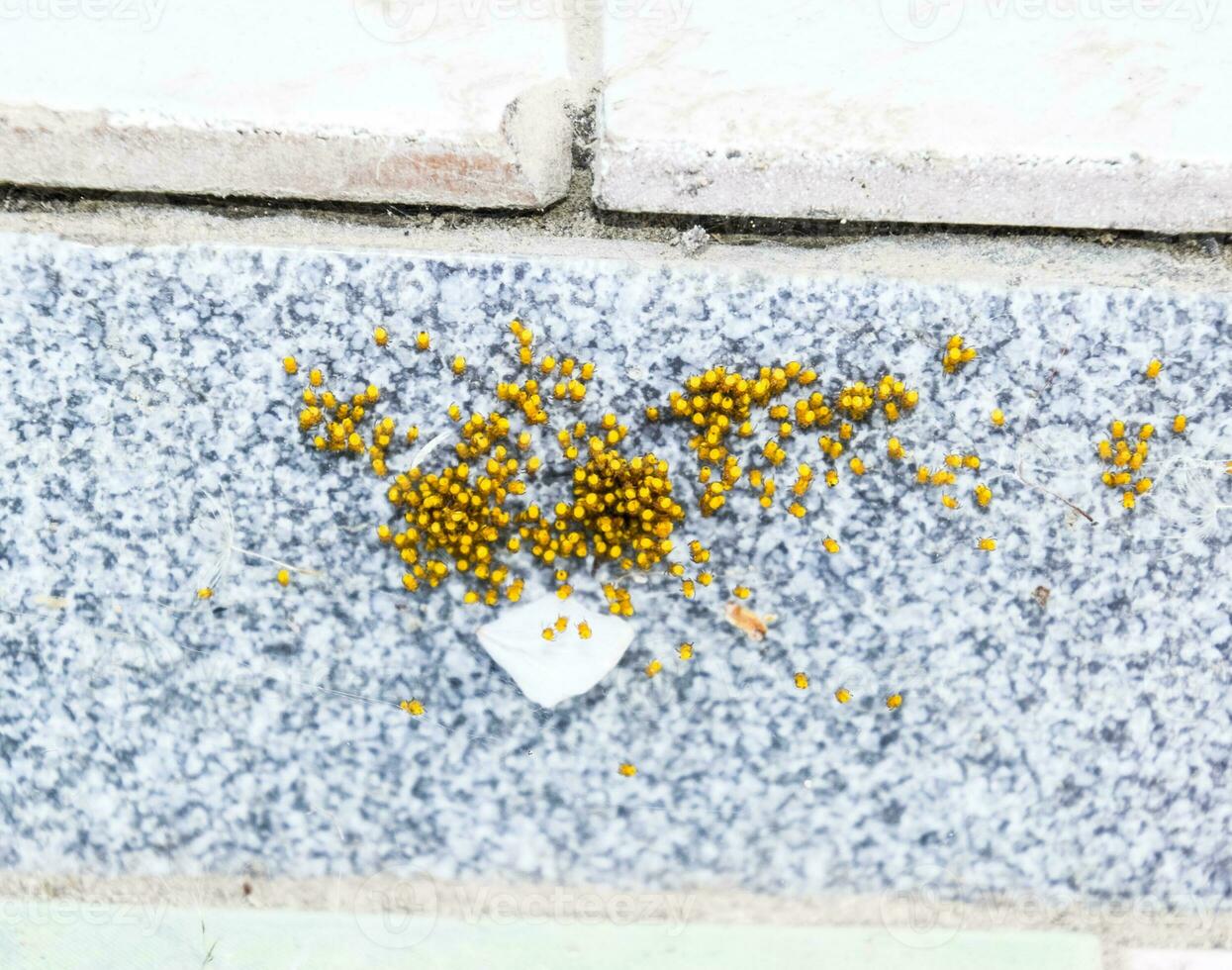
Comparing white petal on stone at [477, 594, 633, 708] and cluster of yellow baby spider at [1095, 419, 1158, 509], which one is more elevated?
cluster of yellow baby spider at [1095, 419, 1158, 509]

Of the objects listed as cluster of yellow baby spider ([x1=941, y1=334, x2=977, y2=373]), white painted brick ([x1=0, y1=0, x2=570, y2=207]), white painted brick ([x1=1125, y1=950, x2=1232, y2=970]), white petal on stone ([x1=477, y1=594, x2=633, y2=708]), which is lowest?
white painted brick ([x1=1125, y1=950, x2=1232, y2=970])

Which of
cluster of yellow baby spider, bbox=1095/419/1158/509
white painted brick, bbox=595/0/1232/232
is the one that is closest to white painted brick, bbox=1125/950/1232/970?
cluster of yellow baby spider, bbox=1095/419/1158/509

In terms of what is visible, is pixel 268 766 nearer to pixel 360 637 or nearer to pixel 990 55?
pixel 360 637

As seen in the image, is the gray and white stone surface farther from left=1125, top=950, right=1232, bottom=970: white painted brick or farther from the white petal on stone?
left=1125, top=950, right=1232, bottom=970: white painted brick

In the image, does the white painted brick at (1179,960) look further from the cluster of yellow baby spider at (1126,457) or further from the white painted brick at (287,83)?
the white painted brick at (287,83)

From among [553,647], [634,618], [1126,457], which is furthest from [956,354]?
[553,647]
